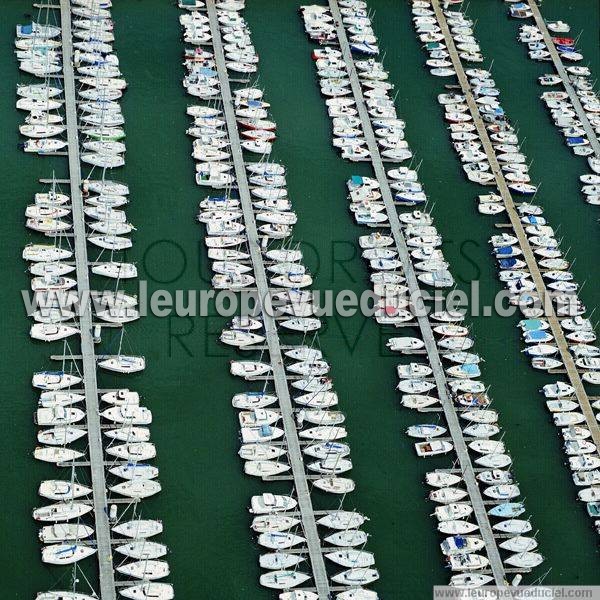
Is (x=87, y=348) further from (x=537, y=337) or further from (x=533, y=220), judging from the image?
(x=533, y=220)

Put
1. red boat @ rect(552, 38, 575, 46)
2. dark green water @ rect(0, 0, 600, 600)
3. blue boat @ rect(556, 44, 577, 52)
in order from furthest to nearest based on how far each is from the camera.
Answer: red boat @ rect(552, 38, 575, 46)
blue boat @ rect(556, 44, 577, 52)
dark green water @ rect(0, 0, 600, 600)

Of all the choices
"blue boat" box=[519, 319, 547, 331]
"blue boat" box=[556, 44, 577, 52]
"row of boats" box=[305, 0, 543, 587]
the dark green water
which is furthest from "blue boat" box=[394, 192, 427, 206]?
"blue boat" box=[556, 44, 577, 52]

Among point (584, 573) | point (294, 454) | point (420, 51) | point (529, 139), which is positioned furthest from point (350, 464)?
point (420, 51)

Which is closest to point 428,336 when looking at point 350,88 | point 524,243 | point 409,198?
point 524,243

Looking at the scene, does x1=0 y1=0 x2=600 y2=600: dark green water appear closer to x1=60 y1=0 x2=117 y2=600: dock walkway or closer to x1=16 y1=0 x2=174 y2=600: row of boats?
x1=16 y1=0 x2=174 y2=600: row of boats

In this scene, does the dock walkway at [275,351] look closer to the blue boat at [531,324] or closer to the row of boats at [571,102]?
the blue boat at [531,324]

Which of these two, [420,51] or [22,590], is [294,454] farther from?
[420,51]

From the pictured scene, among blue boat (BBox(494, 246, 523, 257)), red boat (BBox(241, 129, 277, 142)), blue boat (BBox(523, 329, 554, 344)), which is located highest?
red boat (BBox(241, 129, 277, 142))
